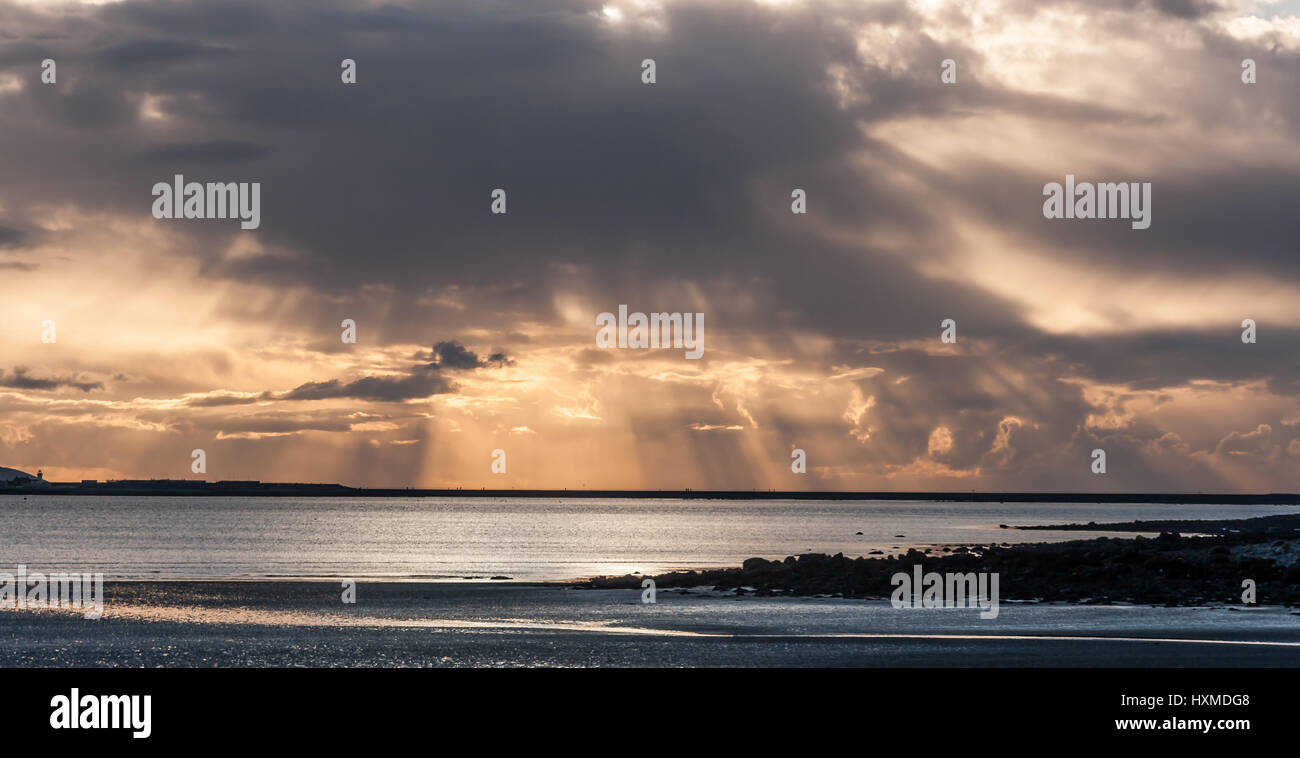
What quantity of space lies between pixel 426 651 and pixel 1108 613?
30918mm

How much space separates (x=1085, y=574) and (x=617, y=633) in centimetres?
3178

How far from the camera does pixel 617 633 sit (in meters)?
47.5

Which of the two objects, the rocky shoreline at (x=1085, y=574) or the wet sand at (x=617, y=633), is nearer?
the wet sand at (x=617, y=633)

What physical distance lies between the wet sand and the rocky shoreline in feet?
13.5

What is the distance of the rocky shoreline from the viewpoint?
203ft

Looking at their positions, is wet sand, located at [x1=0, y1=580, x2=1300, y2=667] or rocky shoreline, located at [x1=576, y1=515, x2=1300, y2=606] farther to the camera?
rocky shoreline, located at [x1=576, y1=515, x2=1300, y2=606]

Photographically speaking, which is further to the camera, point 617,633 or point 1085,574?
point 1085,574

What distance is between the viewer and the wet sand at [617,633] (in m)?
39.4

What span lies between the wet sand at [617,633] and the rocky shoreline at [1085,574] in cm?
413
